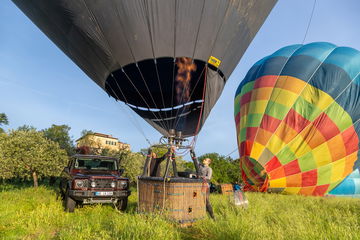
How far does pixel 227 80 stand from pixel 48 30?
22.9 feet

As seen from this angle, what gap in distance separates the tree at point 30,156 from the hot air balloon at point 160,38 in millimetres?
7537

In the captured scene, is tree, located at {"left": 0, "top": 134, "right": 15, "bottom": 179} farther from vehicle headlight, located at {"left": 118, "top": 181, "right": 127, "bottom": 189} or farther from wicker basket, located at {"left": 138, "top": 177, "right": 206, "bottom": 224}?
wicker basket, located at {"left": 138, "top": 177, "right": 206, "bottom": 224}

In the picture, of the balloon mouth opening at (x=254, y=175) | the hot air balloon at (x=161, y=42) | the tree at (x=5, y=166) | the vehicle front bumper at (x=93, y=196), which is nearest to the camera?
the hot air balloon at (x=161, y=42)

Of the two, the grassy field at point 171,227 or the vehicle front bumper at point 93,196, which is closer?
the grassy field at point 171,227

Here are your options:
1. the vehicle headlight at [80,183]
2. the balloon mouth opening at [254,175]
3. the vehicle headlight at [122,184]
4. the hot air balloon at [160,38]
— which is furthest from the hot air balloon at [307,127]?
the vehicle headlight at [80,183]

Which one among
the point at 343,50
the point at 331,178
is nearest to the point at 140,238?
the point at 331,178

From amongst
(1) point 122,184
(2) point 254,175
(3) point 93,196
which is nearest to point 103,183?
(3) point 93,196

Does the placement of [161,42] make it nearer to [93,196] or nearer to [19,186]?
[93,196]

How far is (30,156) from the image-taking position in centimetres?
1336

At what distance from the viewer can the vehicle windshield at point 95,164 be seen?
8.28 metres

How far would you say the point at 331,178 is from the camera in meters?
10.5

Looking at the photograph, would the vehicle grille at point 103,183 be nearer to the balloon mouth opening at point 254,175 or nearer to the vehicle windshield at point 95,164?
the vehicle windshield at point 95,164

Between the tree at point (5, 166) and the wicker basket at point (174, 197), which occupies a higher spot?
the tree at point (5, 166)

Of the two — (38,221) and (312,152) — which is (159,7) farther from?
(312,152)
